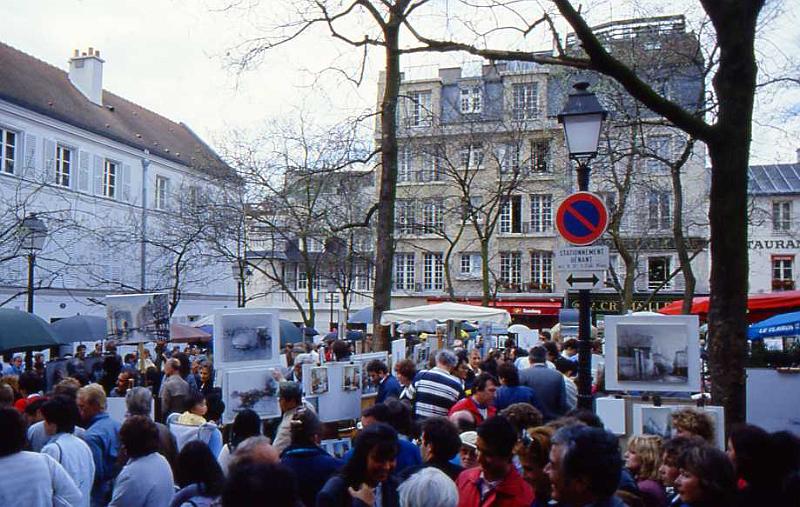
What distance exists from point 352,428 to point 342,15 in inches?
310

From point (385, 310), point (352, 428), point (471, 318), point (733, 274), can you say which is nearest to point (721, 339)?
point (733, 274)

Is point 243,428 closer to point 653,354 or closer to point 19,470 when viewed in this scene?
point 19,470

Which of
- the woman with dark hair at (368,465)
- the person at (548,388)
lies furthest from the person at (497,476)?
the person at (548,388)

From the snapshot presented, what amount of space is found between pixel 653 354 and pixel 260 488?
5189 mm

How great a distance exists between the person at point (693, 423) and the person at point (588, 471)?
7.67 ft

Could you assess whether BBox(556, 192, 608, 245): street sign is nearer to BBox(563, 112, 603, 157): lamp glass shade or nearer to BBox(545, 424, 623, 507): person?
BBox(563, 112, 603, 157): lamp glass shade

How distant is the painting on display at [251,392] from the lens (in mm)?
7441

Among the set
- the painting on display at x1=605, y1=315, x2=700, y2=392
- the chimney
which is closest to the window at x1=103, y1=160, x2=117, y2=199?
the chimney

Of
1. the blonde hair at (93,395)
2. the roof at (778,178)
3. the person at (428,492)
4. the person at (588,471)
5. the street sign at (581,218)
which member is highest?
the roof at (778,178)

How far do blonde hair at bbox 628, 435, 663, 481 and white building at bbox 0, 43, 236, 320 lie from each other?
2259 centimetres

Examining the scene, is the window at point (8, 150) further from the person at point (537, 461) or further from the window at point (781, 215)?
the window at point (781, 215)

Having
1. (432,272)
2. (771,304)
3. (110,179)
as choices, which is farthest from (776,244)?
(110,179)

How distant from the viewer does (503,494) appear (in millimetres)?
4133

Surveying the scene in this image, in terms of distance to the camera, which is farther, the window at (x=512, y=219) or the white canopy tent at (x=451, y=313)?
the window at (x=512, y=219)
